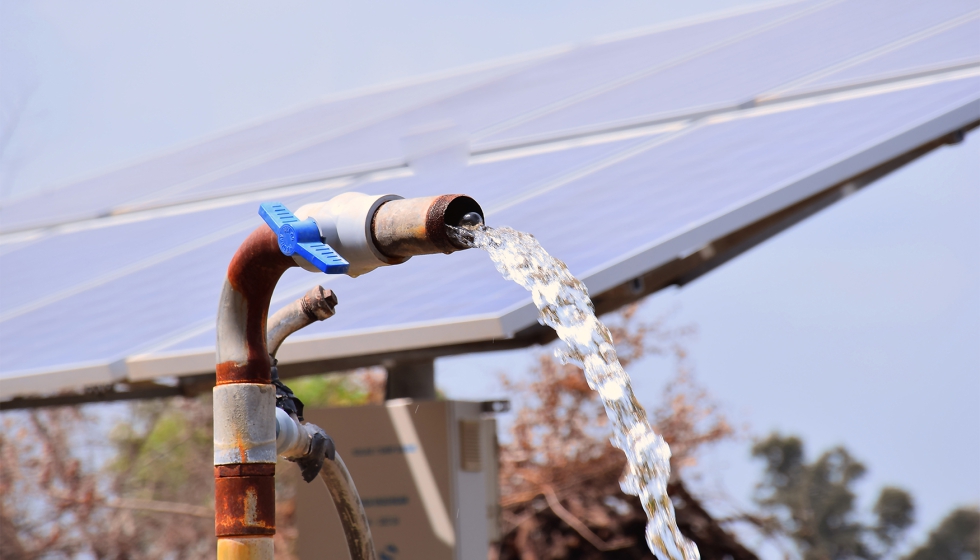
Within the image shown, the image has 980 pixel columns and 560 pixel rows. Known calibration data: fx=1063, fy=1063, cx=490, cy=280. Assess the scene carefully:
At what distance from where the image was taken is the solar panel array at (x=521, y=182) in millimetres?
2631

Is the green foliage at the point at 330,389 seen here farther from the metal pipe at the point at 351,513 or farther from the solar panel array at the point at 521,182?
the metal pipe at the point at 351,513

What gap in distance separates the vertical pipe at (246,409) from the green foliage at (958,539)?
10.4 meters

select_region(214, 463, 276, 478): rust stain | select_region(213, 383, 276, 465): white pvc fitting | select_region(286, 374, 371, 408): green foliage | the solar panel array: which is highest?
select_region(286, 374, 371, 408): green foliage

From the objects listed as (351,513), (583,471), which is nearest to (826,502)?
(583,471)

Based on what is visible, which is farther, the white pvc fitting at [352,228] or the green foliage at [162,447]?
the green foliage at [162,447]

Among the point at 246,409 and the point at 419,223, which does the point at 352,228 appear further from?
the point at 246,409

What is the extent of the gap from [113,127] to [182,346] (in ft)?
36.5

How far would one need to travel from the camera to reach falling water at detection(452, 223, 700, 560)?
146 cm

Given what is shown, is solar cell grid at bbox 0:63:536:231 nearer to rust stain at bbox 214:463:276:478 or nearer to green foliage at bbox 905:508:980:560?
rust stain at bbox 214:463:276:478

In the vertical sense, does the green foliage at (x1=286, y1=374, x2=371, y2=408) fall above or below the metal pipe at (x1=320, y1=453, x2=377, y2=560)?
above

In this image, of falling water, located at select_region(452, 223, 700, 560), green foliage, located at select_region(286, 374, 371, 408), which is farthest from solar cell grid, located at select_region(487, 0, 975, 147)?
green foliage, located at select_region(286, 374, 371, 408)

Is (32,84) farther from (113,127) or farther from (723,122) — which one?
(723,122)

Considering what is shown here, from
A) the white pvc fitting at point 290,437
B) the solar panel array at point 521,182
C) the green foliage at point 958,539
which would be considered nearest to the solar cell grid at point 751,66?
the solar panel array at point 521,182

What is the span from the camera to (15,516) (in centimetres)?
830
